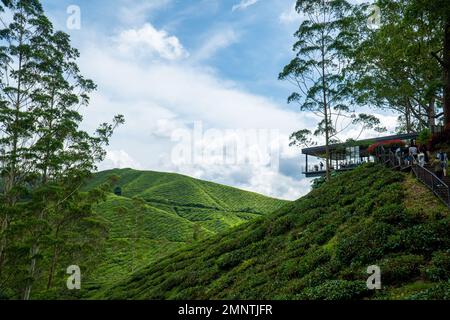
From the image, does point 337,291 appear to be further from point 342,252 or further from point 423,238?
point 423,238

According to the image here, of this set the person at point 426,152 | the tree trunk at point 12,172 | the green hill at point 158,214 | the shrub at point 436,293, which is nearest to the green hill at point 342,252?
the shrub at point 436,293

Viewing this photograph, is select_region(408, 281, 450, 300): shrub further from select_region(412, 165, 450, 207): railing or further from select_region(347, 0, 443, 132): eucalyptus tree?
select_region(347, 0, 443, 132): eucalyptus tree

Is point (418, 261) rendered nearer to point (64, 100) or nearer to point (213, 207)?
point (64, 100)

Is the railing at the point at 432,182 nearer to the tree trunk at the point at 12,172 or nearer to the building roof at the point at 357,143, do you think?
the building roof at the point at 357,143

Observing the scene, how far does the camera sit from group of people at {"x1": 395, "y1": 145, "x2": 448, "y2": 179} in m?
18.3

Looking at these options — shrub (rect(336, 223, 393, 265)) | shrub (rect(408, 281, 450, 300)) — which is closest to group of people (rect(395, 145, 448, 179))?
shrub (rect(336, 223, 393, 265))

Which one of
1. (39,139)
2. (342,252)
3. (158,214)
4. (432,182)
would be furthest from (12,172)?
(158,214)

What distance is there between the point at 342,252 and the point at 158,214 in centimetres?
8131

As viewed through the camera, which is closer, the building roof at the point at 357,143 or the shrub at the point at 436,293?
the shrub at the point at 436,293

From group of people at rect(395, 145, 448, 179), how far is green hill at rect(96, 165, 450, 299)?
1062 mm

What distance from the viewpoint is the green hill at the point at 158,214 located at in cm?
6253

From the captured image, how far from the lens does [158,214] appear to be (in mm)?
91812

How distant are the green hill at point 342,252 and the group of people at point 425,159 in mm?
1062
